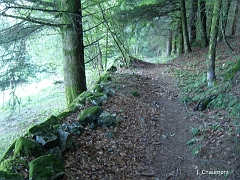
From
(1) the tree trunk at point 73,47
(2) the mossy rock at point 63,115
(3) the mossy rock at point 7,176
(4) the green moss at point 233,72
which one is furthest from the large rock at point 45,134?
(4) the green moss at point 233,72

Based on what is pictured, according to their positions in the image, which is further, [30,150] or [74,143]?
[74,143]

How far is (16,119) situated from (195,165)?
40.0ft

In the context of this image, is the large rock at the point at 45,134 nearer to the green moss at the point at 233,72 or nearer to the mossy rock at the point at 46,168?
the mossy rock at the point at 46,168

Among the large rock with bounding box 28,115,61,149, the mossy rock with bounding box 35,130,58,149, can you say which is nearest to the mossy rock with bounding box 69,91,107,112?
the large rock with bounding box 28,115,61,149

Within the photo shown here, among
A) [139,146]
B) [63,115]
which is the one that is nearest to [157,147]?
[139,146]

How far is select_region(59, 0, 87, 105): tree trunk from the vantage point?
6172mm

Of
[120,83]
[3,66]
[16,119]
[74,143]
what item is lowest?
[16,119]

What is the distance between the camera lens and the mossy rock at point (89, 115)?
5855 millimetres

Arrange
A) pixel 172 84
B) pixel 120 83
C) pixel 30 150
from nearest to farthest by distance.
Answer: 1. pixel 30 150
2. pixel 120 83
3. pixel 172 84

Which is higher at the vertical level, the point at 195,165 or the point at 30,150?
the point at 30,150

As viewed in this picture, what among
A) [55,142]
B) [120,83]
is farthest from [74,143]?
[120,83]

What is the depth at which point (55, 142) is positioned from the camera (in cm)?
440

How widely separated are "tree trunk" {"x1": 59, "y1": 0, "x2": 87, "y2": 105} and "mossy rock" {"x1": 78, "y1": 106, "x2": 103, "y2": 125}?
3.56 feet

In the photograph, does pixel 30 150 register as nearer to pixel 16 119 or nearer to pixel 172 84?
pixel 172 84
